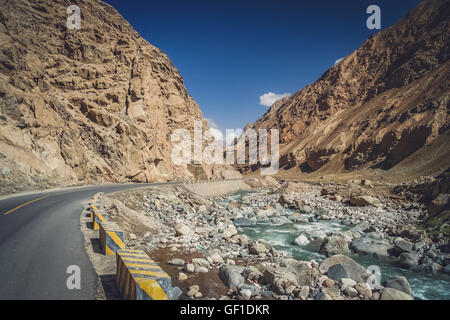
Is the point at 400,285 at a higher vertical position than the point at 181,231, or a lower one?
lower

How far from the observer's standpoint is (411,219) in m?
16.9

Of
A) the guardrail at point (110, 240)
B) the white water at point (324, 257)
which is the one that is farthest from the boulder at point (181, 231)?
the guardrail at point (110, 240)

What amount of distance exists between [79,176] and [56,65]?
681 inches

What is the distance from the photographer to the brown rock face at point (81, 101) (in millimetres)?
19109

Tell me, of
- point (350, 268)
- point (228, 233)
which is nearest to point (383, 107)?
point (228, 233)

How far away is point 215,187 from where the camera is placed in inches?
1481

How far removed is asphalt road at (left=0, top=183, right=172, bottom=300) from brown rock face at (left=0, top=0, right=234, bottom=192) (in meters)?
10.6

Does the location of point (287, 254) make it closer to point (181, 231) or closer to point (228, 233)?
point (228, 233)

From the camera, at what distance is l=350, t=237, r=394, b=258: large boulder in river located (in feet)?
33.9

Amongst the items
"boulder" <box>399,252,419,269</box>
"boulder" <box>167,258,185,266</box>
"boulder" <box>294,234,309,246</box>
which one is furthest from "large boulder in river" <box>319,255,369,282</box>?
"boulder" <box>167,258,185,266</box>

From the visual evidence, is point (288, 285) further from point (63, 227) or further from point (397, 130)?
point (397, 130)

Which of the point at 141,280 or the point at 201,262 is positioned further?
the point at 201,262

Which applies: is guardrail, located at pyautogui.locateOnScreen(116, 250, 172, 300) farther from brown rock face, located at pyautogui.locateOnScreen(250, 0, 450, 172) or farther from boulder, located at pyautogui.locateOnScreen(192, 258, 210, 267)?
brown rock face, located at pyautogui.locateOnScreen(250, 0, 450, 172)

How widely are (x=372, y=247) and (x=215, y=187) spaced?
28.1 metres
